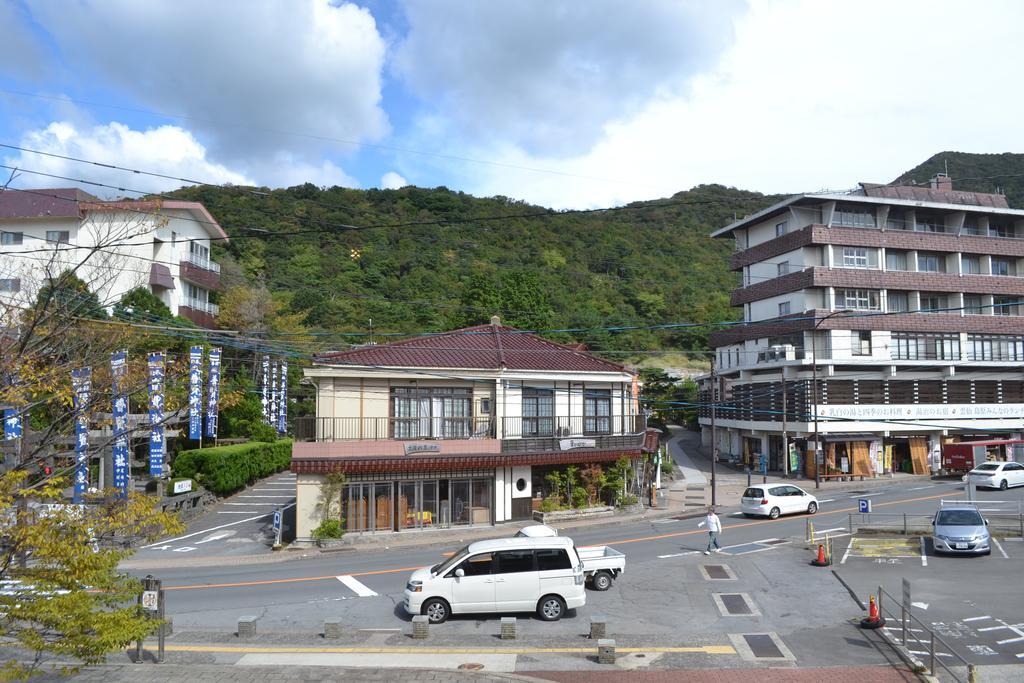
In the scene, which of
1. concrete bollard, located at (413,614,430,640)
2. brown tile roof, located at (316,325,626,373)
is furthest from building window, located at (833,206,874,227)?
concrete bollard, located at (413,614,430,640)

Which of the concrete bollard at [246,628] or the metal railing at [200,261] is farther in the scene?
the metal railing at [200,261]

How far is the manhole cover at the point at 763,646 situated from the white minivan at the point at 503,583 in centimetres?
374

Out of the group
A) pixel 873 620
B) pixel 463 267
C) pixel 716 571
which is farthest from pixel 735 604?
pixel 463 267

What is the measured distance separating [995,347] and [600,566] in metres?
48.1

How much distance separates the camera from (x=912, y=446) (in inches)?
2014

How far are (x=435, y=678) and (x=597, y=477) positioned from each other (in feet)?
68.5

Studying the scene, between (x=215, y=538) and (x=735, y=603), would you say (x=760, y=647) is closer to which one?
(x=735, y=603)

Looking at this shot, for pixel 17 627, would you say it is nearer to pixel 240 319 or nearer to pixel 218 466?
pixel 218 466

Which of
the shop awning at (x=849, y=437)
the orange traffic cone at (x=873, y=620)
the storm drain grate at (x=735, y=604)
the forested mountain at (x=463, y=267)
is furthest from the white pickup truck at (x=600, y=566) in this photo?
the shop awning at (x=849, y=437)

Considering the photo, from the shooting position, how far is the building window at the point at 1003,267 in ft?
184

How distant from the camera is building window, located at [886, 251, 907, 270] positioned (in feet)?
174

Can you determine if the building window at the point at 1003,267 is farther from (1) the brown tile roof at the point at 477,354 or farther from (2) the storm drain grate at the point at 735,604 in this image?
(2) the storm drain grate at the point at 735,604

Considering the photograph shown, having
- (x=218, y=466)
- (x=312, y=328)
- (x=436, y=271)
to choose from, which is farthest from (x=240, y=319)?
(x=436, y=271)

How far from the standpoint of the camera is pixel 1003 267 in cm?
5638
